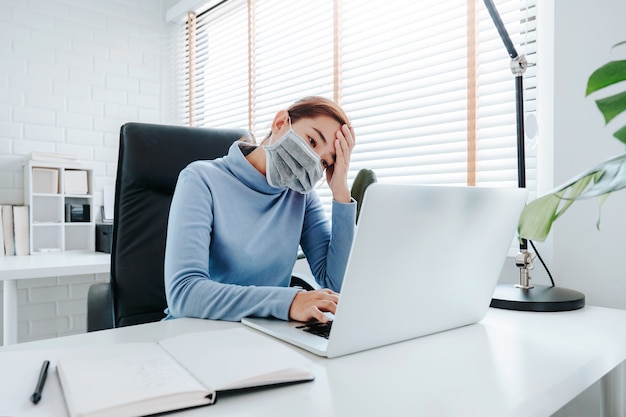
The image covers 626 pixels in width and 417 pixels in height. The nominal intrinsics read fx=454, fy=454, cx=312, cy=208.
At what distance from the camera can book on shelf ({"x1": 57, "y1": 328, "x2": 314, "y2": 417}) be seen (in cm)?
42

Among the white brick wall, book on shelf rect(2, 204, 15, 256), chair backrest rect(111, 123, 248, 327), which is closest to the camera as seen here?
chair backrest rect(111, 123, 248, 327)

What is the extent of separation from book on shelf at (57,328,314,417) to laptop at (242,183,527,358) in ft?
0.30

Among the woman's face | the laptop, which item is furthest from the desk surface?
the laptop

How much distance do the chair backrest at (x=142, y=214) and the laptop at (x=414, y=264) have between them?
61cm

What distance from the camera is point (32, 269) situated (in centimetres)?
179

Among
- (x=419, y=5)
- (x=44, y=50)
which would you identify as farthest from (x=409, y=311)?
(x=44, y=50)

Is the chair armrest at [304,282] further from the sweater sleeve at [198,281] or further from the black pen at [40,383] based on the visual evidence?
the black pen at [40,383]

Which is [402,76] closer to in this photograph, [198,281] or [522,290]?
[522,290]

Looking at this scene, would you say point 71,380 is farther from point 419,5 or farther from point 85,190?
point 85,190

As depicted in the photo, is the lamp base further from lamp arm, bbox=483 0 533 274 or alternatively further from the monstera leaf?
the monstera leaf

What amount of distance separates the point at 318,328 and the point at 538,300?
18.8 inches

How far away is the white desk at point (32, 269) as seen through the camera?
68.7 inches

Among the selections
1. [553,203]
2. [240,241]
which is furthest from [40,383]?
[240,241]

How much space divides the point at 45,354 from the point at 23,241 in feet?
6.75
